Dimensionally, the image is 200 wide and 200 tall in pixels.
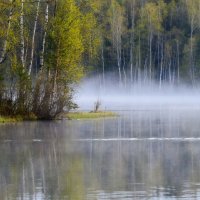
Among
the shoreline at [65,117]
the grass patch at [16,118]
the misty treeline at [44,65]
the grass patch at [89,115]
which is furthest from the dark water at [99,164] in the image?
the grass patch at [89,115]

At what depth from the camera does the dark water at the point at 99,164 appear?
480 inches

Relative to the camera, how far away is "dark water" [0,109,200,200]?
12.2 metres

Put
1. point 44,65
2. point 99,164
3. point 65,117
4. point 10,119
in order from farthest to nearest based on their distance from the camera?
1. point 44,65
2. point 65,117
3. point 10,119
4. point 99,164

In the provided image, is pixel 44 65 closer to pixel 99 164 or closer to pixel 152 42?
pixel 99 164

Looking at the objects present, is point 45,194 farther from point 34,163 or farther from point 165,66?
point 165,66

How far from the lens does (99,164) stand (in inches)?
641

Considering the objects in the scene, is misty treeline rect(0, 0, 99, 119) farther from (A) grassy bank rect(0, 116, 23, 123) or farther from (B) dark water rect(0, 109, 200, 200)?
(B) dark water rect(0, 109, 200, 200)

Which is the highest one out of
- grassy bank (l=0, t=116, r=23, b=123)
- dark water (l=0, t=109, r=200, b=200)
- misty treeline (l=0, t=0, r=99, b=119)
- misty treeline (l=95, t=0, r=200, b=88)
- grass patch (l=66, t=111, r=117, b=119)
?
misty treeline (l=95, t=0, r=200, b=88)

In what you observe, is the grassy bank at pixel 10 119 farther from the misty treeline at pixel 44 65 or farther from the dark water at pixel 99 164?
the dark water at pixel 99 164

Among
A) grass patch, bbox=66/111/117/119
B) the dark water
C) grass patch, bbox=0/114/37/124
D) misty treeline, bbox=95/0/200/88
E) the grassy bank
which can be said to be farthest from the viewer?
misty treeline, bbox=95/0/200/88

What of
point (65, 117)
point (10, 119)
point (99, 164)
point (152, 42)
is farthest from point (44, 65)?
point (152, 42)

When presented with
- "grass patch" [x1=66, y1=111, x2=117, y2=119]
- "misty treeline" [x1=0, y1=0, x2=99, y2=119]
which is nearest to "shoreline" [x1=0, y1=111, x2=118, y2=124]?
"grass patch" [x1=66, y1=111, x2=117, y2=119]

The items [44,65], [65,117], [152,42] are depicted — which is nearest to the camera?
[65,117]

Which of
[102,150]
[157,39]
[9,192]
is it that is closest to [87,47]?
[102,150]
